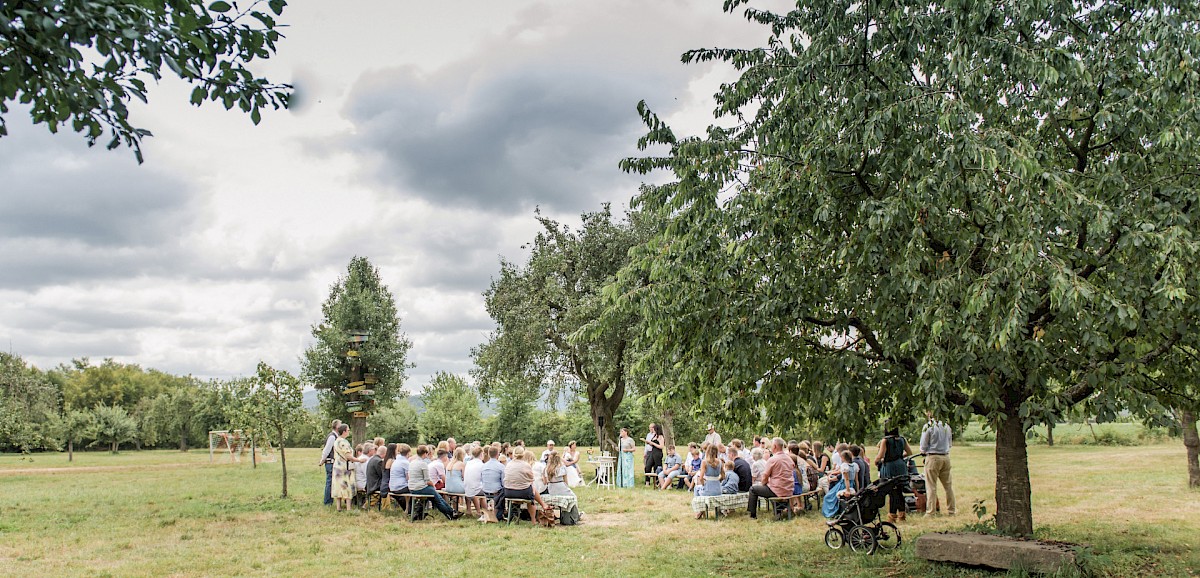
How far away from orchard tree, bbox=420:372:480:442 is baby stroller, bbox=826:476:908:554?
40.0 metres

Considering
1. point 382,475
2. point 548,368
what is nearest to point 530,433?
point 548,368

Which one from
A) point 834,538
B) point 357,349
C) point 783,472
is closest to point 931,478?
point 783,472

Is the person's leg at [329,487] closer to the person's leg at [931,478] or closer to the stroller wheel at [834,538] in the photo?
the stroller wheel at [834,538]

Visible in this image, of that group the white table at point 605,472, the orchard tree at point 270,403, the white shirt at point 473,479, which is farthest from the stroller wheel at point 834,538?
the orchard tree at point 270,403

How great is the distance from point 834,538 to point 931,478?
3.73 m

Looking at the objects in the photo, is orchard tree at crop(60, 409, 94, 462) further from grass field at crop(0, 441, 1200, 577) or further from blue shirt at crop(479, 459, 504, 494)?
blue shirt at crop(479, 459, 504, 494)

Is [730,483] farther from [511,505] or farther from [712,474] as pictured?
[511,505]

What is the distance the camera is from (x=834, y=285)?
28.4 ft

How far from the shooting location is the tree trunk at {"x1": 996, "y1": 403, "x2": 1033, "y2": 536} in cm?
905

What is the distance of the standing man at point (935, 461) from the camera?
13.1 metres

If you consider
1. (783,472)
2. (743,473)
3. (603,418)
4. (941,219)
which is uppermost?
(941,219)

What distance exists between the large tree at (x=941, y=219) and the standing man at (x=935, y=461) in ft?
12.6

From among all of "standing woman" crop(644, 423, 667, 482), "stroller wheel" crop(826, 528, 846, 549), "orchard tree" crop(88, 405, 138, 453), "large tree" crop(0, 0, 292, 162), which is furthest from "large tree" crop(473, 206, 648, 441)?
"orchard tree" crop(88, 405, 138, 453)

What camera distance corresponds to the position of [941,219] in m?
7.64
